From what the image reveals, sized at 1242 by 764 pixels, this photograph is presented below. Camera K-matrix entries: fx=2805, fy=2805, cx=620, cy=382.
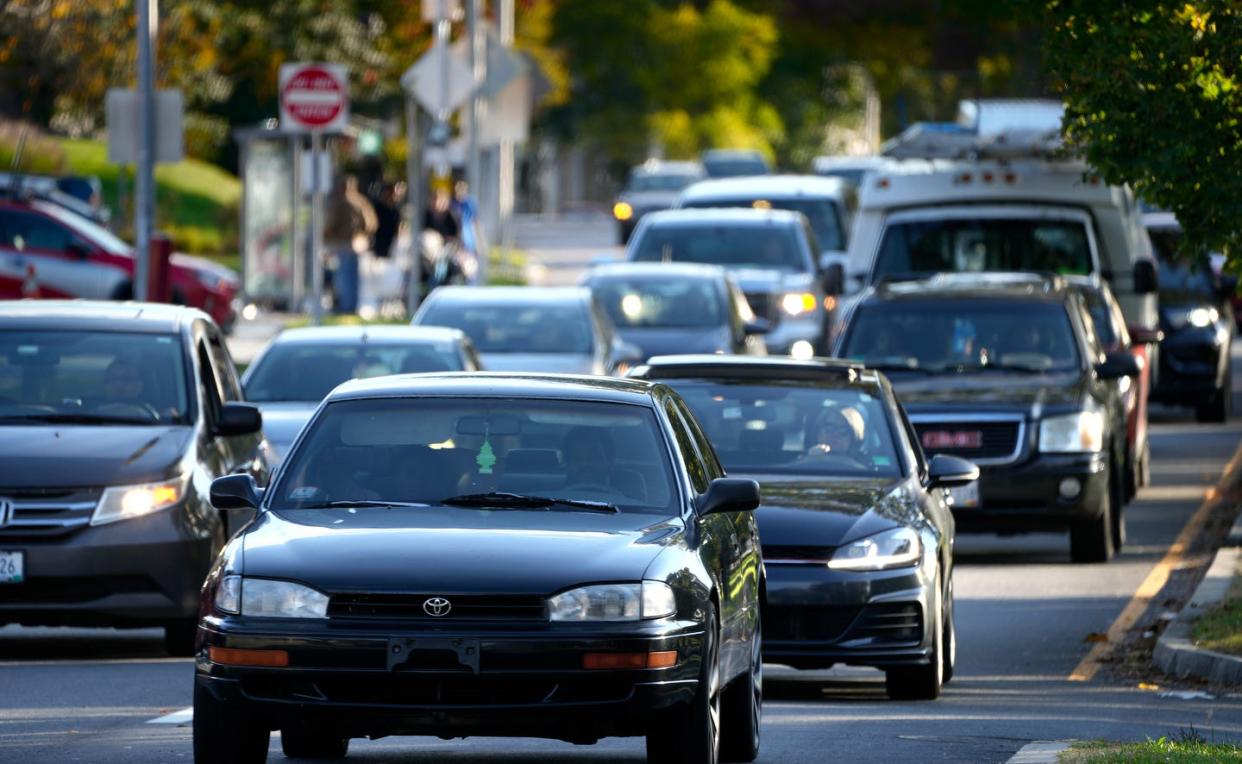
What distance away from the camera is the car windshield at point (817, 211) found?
113 feet

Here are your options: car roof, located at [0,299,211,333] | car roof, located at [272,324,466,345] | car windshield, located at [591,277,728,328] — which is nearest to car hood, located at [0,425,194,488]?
car roof, located at [0,299,211,333]

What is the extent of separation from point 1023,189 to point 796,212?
393 inches

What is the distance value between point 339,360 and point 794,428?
19.8ft

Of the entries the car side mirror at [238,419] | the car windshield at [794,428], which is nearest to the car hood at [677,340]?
the car windshield at [794,428]

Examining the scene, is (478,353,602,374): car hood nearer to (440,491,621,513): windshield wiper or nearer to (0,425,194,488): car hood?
(0,425,194,488): car hood

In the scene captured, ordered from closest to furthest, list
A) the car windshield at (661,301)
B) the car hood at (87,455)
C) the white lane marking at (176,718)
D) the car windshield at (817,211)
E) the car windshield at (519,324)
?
the white lane marking at (176,718) < the car hood at (87,455) < the car windshield at (519,324) < the car windshield at (661,301) < the car windshield at (817,211)

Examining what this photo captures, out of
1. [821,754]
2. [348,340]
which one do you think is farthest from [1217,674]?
[348,340]

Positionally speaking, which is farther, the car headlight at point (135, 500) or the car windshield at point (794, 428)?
the car windshield at point (794, 428)

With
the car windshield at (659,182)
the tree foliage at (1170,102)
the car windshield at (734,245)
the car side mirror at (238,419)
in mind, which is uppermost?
the tree foliage at (1170,102)

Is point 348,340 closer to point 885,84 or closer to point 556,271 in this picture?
point 556,271

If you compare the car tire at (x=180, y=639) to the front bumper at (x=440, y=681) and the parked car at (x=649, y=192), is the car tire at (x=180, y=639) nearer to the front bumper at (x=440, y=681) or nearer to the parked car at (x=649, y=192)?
the front bumper at (x=440, y=681)

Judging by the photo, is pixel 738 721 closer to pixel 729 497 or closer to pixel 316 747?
pixel 729 497

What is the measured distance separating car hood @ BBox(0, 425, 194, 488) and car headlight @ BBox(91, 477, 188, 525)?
0.04 metres

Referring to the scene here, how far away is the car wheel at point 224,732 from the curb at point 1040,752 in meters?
2.72
